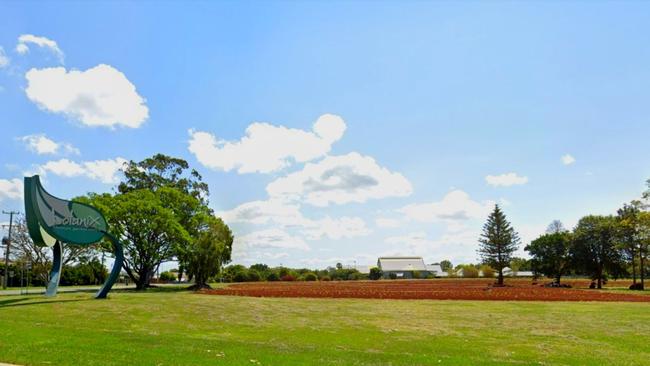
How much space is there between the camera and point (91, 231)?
24672 millimetres

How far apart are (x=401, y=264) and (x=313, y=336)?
106573 mm

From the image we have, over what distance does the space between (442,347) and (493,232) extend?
200ft

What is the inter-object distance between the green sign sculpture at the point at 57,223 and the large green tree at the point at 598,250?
180 feet

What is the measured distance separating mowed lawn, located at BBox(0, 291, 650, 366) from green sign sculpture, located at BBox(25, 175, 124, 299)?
429 centimetres

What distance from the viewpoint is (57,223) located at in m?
23.5

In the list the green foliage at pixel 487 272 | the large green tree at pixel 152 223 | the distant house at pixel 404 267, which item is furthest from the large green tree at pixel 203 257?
the green foliage at pixel 487 272

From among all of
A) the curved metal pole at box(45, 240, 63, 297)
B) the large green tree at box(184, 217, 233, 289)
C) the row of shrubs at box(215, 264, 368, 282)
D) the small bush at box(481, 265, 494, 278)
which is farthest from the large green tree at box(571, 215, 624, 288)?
the curved metal pole at box(45, 240, 63, 297)

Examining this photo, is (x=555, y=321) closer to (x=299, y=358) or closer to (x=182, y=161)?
(x=299, y=358)

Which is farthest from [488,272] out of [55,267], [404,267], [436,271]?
[55,267]

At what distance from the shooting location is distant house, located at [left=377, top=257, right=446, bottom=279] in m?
108

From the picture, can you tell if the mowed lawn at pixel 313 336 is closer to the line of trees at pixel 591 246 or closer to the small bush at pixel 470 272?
the line of trees at pixel 591 246

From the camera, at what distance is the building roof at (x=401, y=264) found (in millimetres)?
113062

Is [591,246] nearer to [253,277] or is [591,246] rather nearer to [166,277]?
[253,277]

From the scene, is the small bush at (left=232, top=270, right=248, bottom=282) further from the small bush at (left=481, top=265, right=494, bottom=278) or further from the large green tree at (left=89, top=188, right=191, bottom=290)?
the small bush at (left=481, top=265, right=494, bottom=278)
